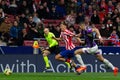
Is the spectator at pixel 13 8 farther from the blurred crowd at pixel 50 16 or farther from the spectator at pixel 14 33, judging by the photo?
the spectator at pixel 14 33

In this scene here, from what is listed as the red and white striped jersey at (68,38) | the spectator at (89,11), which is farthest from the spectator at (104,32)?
the red and white striped jersey at (68,38)

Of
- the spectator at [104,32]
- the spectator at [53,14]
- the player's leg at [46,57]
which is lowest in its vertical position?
the player's leg at [46,57]

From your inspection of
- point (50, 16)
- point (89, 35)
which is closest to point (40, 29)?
point (50, 16)

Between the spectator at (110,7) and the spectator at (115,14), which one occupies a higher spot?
the spectator at (110,7)

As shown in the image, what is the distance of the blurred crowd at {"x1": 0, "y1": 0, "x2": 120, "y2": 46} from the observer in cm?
2845

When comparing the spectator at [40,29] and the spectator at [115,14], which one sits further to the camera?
the spectator at [115,14]

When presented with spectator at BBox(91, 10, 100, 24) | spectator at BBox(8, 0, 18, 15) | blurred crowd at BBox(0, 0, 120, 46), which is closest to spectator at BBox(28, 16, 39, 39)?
blurred crowd at BBox(0, 0, 120, 46)

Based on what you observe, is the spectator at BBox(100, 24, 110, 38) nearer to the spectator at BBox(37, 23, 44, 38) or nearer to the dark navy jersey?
the spectator at BBox(37, 23, 44, 38)

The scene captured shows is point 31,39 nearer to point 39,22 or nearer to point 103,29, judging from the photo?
point 39,22

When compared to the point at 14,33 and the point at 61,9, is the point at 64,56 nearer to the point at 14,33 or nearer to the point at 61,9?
the point at 14,33

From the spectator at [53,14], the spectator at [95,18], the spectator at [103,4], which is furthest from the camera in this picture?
the spectator at [103,4]

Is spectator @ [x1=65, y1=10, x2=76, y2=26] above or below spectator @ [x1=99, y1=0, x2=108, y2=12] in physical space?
below

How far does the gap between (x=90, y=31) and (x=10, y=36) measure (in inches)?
290

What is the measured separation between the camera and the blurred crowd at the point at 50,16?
28453 millimetres
